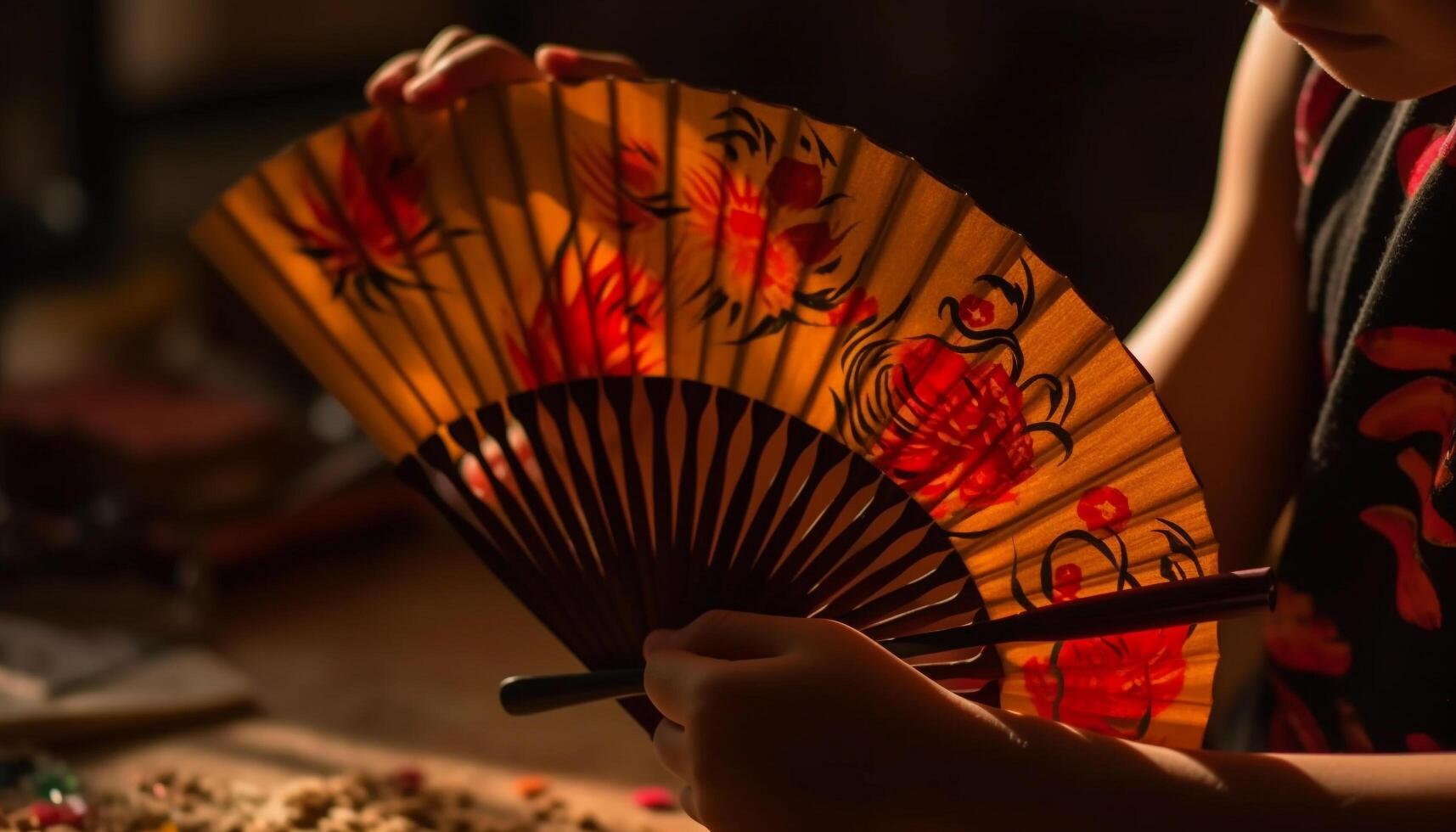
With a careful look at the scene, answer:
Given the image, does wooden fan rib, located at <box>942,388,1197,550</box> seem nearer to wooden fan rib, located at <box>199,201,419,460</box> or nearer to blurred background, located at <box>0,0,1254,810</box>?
wooden fan rib, located at <box>199,201,419,460</box>

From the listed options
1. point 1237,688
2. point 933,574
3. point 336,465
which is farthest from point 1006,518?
point 336,465

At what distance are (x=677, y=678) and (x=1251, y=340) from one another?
44cm

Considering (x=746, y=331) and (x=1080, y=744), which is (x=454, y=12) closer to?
(x=746, y=331)

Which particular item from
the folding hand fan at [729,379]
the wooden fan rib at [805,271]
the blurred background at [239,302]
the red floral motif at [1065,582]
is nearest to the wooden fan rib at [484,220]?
the folding hand fan at [729,379]

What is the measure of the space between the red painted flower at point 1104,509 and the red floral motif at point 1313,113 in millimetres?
299

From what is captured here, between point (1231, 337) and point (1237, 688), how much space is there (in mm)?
338

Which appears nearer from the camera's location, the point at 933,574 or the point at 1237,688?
the point at 933,574

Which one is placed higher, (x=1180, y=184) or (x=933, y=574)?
(x=1180, y=184)

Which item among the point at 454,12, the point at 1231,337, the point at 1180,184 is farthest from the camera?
the point at 454,12

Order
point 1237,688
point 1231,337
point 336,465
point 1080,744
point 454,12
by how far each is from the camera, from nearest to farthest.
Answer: point 1080,744, point 1231,337, point 1237,688, point 336,465, point 454,12

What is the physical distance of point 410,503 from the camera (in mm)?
1277

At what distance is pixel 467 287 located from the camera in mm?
616

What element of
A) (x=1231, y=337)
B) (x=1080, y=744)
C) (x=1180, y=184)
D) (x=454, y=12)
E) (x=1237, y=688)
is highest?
(x=454, y=12)

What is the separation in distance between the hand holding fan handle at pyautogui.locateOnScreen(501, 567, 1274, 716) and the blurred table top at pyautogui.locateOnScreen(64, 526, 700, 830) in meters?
0.23
